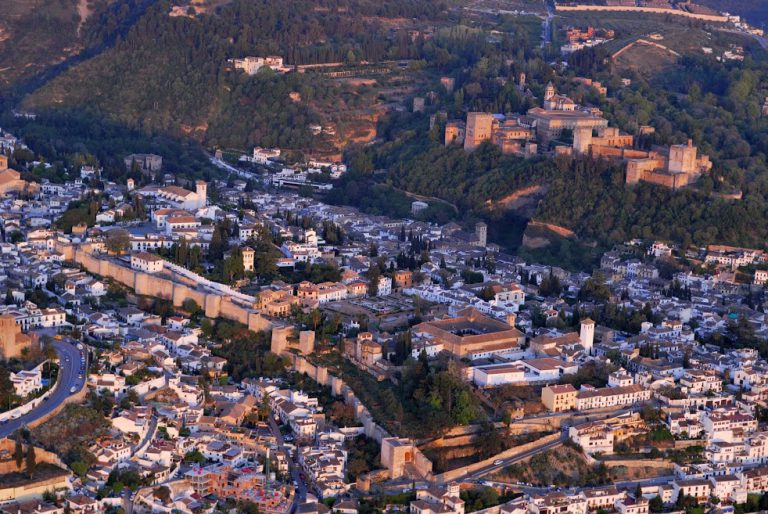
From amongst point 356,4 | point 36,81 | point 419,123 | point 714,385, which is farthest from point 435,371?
point 356,4

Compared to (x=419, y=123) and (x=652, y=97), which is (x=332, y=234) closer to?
(x=419, y=123)

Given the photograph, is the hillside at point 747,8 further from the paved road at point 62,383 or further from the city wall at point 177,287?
the paved road at point 62,383

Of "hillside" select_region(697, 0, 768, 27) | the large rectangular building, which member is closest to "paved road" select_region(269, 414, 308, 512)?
the large rectangular building

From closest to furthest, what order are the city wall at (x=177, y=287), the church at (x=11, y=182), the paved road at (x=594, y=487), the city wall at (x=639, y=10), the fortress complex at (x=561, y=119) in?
the paved road at (x=594, y=487), the city wall at (x=177, y=287), the church at (x=11, y=182), the fortress complex at (x=561, y=119), the city wall at (x=639, y=10)

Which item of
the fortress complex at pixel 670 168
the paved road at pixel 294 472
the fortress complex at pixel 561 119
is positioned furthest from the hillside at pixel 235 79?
the paved road at pixel 294 472

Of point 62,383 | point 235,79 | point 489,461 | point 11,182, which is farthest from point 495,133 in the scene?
point 62,383

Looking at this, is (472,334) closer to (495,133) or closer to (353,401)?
(353,401)
